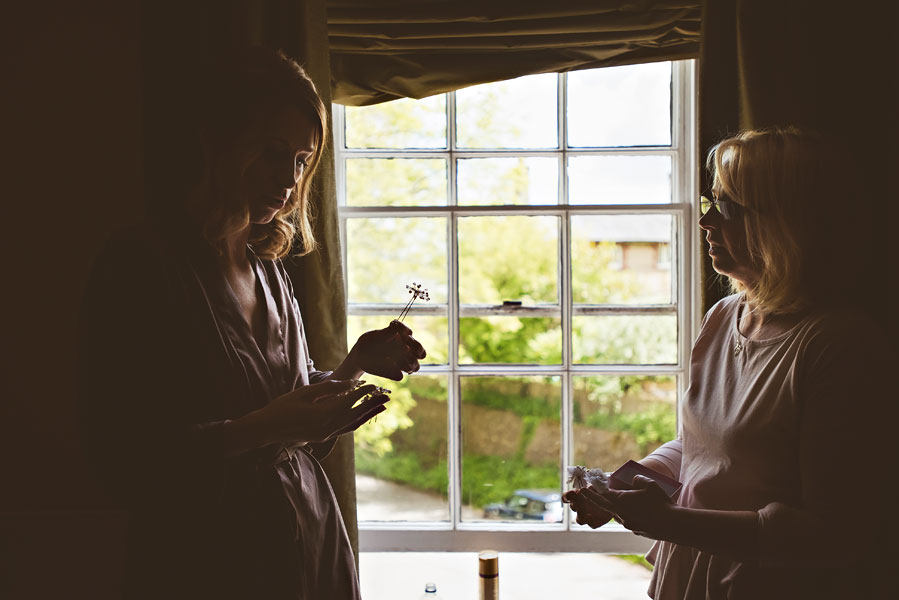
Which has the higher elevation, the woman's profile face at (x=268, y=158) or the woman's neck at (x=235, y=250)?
the woman's profile face at (x=268, y=158)

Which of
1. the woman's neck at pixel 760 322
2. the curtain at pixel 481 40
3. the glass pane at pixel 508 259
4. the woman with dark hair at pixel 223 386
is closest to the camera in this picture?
the woman with dark hair at pixel 223 386

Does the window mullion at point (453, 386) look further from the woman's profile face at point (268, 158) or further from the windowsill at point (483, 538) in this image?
the woman's profile face at point (268, 158)

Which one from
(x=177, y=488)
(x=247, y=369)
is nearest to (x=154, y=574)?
(x=177, y=488)

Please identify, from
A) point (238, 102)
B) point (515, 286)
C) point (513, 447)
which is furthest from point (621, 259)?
point (238, 102)

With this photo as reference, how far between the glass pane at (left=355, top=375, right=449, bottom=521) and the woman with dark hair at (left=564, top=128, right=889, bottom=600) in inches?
33.7

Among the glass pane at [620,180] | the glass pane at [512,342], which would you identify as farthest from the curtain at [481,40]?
the glass pane at [512,342]

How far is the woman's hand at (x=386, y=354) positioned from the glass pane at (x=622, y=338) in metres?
0.92

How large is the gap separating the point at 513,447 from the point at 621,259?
2.45 feet

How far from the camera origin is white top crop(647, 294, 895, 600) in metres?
1.14

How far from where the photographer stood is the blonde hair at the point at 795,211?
1281mm

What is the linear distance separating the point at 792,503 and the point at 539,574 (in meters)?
1.17

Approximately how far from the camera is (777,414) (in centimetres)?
123

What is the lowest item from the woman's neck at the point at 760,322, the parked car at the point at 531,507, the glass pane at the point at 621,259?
the parked car at the point at 531,507

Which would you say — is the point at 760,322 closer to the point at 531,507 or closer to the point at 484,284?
the point at 484,284
